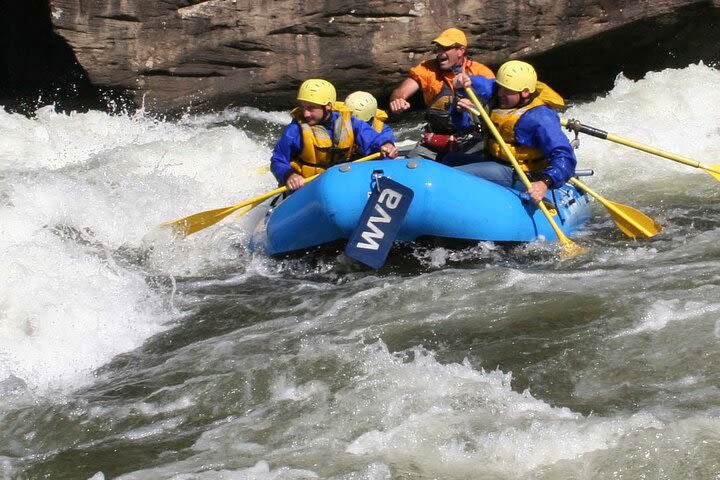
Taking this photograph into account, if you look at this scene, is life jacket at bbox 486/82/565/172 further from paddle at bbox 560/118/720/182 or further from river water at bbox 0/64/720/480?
river water at bbox 0/64/720/480

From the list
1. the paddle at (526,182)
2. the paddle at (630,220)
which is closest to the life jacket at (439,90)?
the paddle at (526,182)

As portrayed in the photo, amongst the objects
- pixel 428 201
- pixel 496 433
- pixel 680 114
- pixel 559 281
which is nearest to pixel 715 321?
pixel 559 281

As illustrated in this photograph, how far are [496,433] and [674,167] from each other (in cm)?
507

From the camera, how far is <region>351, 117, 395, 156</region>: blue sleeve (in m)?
6.77

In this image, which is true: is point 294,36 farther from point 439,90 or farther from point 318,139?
point 318,139

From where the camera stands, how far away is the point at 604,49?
35.7 ft

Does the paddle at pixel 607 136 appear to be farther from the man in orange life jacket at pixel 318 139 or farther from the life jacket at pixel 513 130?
the man in orange life jacket at pixel 318 139

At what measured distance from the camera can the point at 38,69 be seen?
11.1 m

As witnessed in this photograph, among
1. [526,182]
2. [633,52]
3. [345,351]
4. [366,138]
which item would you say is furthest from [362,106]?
[633,52]

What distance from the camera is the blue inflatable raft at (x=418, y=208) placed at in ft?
19.4

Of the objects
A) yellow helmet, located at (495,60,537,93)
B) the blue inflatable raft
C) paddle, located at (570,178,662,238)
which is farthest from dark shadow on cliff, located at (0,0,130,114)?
paddle, located at (570,178,662,238)

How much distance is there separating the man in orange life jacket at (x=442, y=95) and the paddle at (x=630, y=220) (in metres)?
0.86

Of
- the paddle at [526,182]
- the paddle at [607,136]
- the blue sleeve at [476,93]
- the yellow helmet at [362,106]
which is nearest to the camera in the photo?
the paddle at [526,182]

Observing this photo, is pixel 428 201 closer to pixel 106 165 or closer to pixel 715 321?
pixel 715 321
